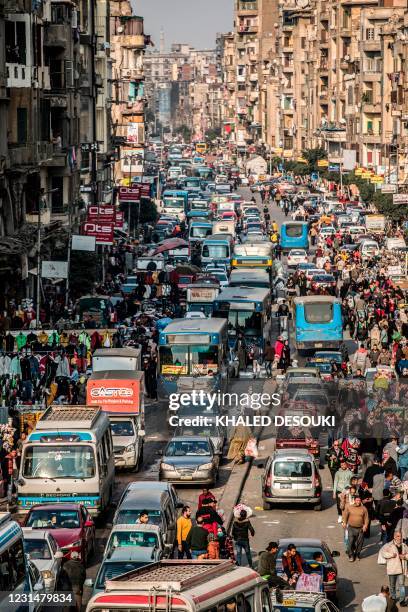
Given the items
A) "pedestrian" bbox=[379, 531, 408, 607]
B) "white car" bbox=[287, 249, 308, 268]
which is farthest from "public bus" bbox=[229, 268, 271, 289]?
"pedestrian" bbox=[379, 531, 408, 607]

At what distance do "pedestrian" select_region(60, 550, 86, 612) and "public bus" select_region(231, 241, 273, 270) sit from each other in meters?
45.4

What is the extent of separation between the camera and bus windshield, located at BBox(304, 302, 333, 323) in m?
54.5

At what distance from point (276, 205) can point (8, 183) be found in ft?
231

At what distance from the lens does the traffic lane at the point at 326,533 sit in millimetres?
26812

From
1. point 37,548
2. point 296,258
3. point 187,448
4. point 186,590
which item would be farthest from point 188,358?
point 296,258

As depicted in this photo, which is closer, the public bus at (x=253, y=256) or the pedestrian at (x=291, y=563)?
the pedestrian at (x=291, y=563)

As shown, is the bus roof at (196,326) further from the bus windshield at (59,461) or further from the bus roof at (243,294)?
the bus windshield at (59,461)

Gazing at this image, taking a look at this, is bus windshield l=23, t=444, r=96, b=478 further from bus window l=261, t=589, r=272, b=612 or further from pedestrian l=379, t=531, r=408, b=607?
bus window l=261, t=589, r=272, b=612

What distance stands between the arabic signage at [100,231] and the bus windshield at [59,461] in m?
28.6

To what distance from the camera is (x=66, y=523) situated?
90.5 ft

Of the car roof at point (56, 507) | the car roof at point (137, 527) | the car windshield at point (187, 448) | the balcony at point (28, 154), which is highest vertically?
the balcony at point (28, 154)

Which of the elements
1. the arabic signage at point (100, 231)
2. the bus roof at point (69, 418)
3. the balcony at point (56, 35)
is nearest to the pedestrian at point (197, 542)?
the bus roof at point (69, 418)

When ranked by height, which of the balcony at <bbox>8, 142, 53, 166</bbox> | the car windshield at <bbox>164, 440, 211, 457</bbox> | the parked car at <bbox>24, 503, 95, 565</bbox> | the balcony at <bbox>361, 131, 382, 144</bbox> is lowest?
the car windshield at <bbox>164, 440, 211, 457</bbox>

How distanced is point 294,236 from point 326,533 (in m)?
58.8
